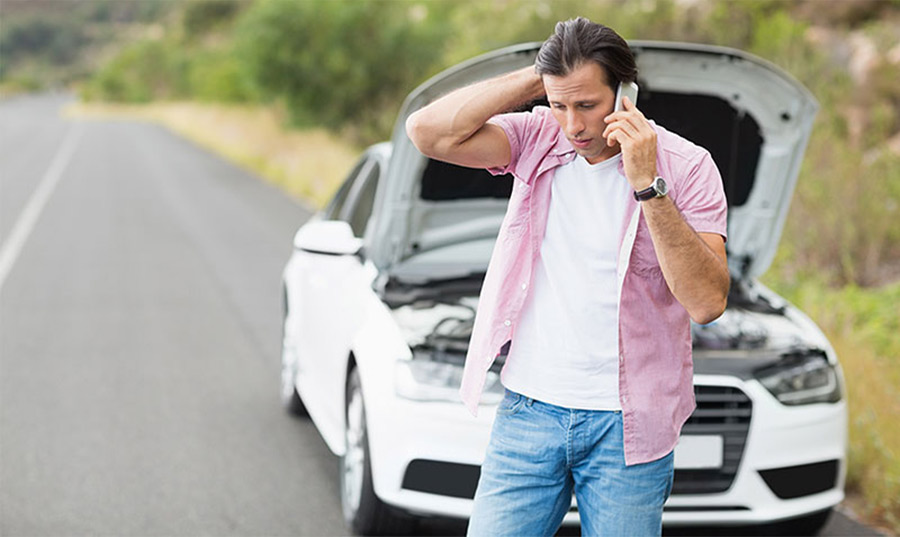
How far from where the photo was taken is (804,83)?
14.1 metres

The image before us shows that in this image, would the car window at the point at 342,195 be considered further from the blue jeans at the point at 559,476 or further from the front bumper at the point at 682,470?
the blue jeans at the point at 559,476

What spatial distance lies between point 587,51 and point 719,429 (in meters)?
2.20

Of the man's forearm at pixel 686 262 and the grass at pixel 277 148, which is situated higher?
the man's forearm at pixel 686 262

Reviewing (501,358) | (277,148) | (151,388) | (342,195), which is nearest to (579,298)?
(501,358)

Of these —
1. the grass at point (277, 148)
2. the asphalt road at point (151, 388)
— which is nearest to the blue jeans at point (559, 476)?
the asphalt road at point (151, 388)

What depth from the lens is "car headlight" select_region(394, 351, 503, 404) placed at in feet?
14.9

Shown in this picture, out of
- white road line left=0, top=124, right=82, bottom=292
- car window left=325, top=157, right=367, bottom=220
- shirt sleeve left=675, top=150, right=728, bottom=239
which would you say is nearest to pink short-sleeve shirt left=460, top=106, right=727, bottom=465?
shirt sleeve left=675, top=150, right=728, bottom=239

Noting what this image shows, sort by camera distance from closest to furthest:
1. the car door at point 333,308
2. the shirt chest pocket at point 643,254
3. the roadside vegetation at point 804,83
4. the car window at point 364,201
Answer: the shirt chest pocket at point 643,254 → the car door at point 333,308 → the car window at point 364,201 → the roadside vegetation at point 804,83

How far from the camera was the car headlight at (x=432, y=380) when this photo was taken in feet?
14.9

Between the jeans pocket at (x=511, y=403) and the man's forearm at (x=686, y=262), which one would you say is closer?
the man's forearm at (x=686, y=262)

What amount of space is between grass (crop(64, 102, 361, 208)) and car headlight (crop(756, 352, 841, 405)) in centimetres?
1475

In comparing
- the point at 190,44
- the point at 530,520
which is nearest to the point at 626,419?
the point at 530,520

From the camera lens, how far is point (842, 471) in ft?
15.7

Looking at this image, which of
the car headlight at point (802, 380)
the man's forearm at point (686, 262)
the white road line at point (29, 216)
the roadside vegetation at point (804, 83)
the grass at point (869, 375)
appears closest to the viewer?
the man's forearm at point (686, 262)
